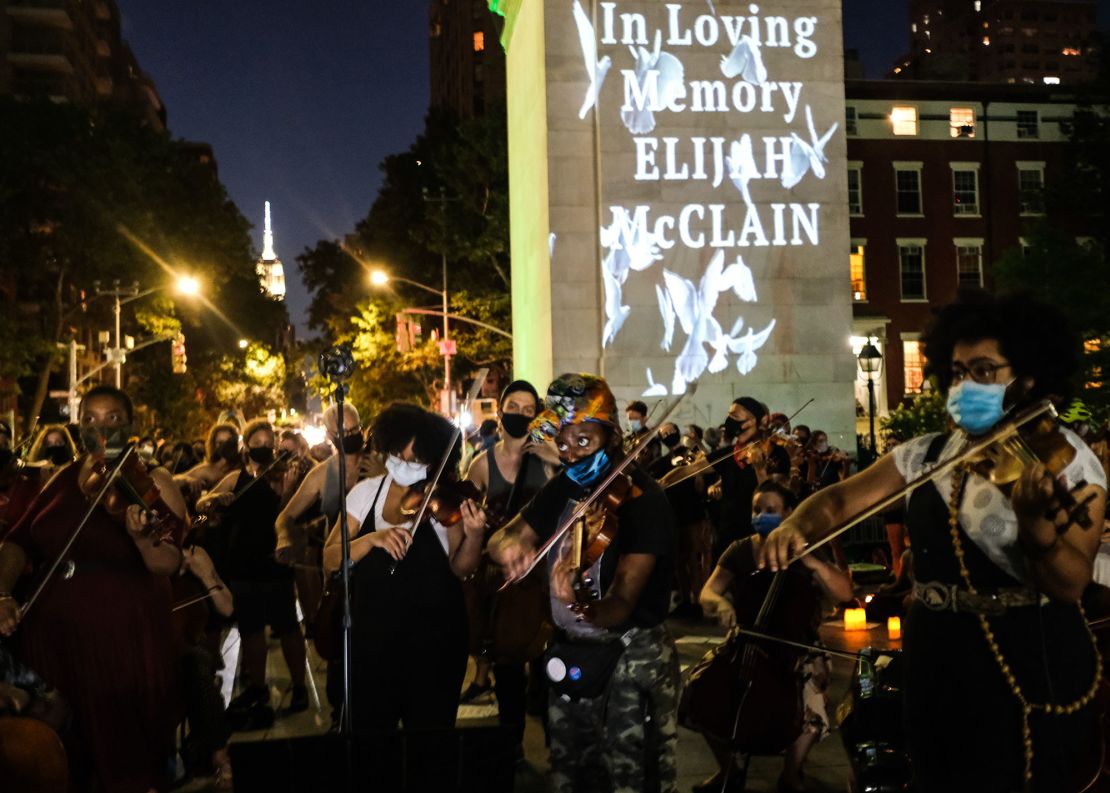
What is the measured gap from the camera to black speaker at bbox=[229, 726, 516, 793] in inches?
150

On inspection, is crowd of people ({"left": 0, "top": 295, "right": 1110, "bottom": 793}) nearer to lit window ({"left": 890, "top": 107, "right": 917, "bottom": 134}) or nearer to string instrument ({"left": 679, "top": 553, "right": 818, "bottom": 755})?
string instrument ({"left": 679, "top": 553, "right": 818, "bottom": 755})

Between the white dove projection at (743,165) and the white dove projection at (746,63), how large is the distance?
112cm

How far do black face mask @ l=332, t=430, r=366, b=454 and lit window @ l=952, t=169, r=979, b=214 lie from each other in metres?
43.1

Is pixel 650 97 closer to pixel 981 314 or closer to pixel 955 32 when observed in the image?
pixel 981 314

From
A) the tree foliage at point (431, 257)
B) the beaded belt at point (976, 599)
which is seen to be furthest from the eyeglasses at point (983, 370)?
the tree foliage at point (431, 257)

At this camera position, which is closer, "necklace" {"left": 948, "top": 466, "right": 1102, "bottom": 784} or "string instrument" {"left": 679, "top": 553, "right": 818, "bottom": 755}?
"necklace" {"left": 948, "top": 466, "right": 1102, "bottom": 784}

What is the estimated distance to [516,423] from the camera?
7.60 meters

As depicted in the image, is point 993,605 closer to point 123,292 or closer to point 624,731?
point 624,731

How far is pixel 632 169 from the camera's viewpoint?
22125 mm

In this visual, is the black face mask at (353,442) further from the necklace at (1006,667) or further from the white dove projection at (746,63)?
the white dove projection at (746,63)

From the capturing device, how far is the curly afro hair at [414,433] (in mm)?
5215

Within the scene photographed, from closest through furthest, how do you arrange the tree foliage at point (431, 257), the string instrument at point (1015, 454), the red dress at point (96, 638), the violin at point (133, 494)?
the string instrument at point (1015, 454) < the violin at point (133, 494) < the red dress at point (96, 638) < the tree foliage at point (431, 257)

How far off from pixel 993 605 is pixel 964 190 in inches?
1845

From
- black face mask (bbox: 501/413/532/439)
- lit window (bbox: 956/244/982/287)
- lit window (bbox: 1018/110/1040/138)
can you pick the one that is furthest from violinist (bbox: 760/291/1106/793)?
lit window (bbox: 1018/110/1040/138)
